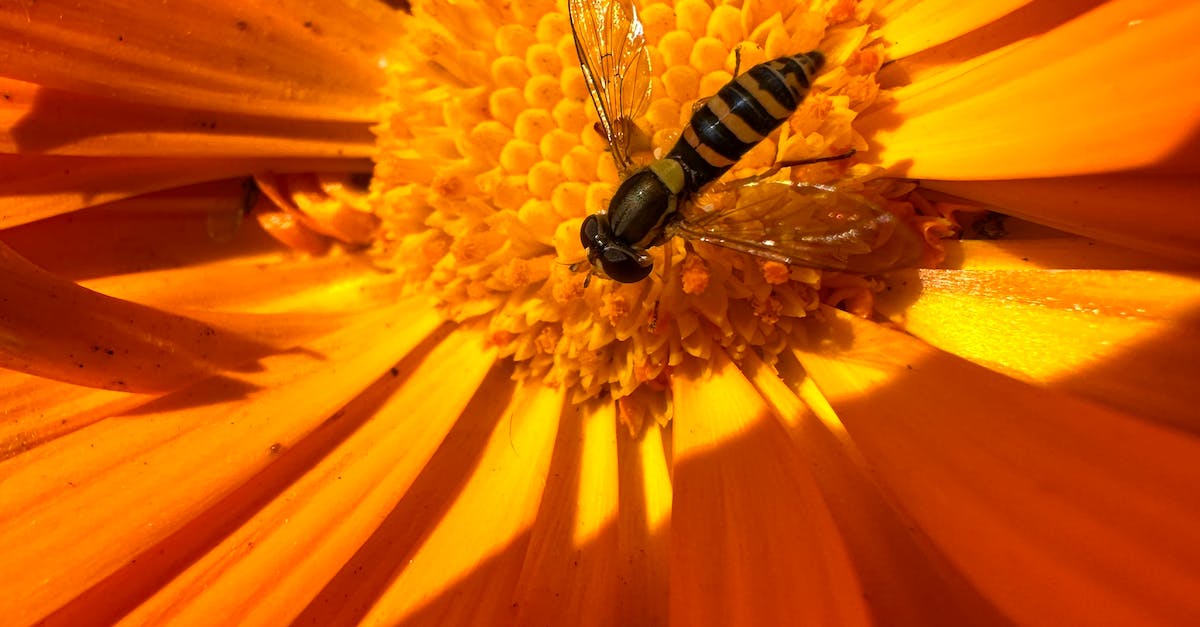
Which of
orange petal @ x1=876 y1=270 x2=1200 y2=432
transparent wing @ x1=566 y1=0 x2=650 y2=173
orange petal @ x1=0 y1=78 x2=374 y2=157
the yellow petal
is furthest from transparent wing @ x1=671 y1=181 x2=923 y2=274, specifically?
orange petal @ x1=0 y1=78 x2=374 y2=157

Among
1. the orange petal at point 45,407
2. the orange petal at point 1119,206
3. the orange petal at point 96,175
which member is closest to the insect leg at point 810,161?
the orange petal at point 1119,206

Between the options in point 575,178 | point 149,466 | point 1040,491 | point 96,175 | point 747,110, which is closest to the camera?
point 1040,491

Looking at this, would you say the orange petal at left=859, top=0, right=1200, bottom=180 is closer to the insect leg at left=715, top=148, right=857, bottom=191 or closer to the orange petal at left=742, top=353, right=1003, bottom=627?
the insect leg at left=715, top=148, right=857, bottom=191

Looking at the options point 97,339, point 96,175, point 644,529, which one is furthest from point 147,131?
point 644,529

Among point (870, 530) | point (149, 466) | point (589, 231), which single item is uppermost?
point (149, 466)

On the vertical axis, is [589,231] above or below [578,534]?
above

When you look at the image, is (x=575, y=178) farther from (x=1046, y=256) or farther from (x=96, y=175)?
(x=96, y=175)
